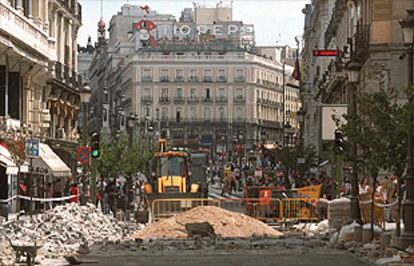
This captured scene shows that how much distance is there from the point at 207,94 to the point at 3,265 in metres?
146

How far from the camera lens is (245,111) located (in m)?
168

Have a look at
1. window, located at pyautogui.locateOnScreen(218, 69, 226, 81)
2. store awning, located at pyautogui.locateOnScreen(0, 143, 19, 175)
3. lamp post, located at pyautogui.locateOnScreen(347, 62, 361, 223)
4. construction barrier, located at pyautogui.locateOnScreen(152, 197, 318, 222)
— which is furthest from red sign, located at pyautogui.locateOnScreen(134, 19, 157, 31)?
lamp post, located at pyautogui.locateOnScreen(347, 62, 361, 223)

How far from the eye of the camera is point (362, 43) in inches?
1852

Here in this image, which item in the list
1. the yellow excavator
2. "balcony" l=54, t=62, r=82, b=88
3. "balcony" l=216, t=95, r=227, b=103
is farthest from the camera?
"balcony" l=216, t=95, r=227, b=103

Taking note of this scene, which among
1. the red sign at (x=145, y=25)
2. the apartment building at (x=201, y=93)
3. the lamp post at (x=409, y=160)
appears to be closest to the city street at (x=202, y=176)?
the lamp post at (x=409, y=160)

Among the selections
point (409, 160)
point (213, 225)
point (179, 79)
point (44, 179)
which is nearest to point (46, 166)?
point (44, 179)

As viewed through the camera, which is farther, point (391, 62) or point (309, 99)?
point (309, 99)

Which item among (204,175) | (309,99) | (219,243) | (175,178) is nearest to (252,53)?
(309,99)

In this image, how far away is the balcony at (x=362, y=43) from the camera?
46531 millimetres

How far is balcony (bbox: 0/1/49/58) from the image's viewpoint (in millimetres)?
38469

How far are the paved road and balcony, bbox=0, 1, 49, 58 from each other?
45.8 ft

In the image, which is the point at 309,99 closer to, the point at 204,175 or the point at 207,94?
the point at 204,175

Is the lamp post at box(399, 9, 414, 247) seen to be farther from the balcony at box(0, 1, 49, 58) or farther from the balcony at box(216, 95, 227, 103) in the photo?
the balcony at box(216, 95, 227, 103)

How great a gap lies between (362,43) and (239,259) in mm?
23995
